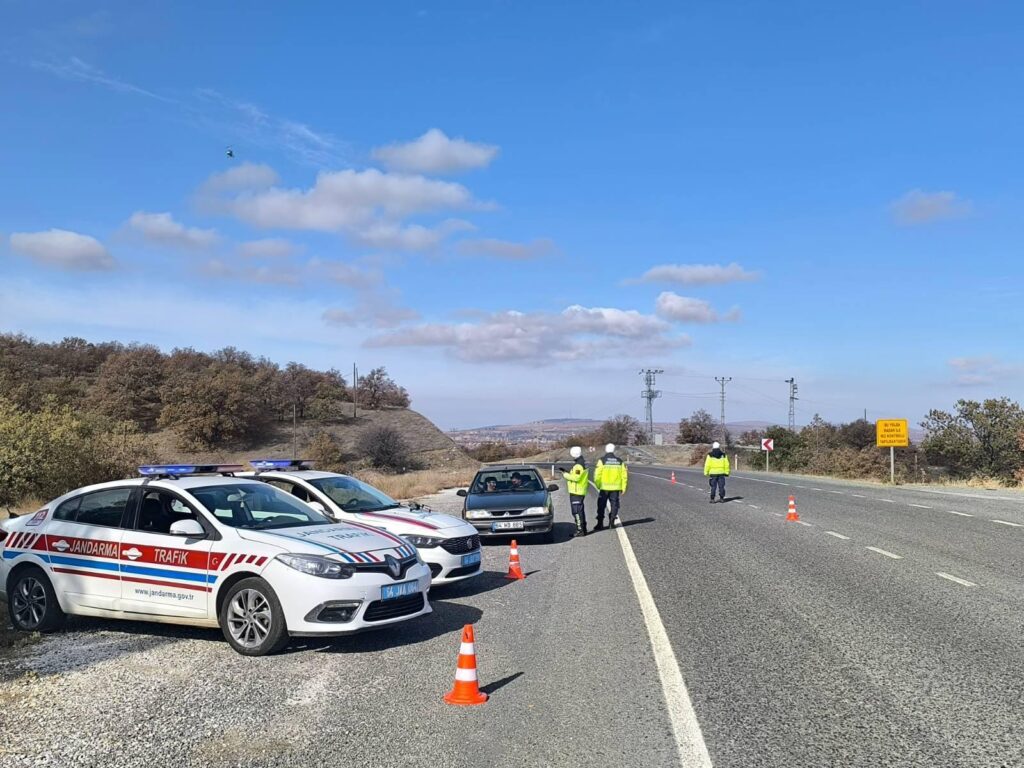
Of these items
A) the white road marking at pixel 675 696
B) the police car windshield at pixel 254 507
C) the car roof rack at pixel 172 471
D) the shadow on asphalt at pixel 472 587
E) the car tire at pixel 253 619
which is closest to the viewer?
the white road marking at pixel 675 696

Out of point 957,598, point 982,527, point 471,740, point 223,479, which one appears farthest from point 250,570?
point 982,527

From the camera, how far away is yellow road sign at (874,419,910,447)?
136 ft

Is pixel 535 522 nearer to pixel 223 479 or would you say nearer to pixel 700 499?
pixel 223 479

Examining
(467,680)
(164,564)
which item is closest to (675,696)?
(467,680)

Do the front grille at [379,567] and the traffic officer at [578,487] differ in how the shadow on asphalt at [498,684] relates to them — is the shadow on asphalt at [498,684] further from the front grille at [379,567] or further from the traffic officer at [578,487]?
the traffic officer at [578,487]

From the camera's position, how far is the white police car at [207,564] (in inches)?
271

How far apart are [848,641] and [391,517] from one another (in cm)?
524

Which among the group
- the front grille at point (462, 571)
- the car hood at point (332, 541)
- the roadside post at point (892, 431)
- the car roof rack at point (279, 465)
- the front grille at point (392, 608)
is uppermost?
the roadside post at point (892, 431)

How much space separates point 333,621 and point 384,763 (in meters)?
2.44

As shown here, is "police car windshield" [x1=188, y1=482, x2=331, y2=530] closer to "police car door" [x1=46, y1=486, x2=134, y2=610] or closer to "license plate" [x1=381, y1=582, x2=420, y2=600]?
"police car door" [x1=46, y1=486, x2=134, y2=610]

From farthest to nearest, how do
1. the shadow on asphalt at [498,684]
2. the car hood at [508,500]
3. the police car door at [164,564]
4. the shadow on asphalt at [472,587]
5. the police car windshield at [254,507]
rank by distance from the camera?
the car hood at [508,500] < the shadow on asphalt at [472,587] < the police car windshield at [254,507] < the police car door at [164,564] < the shadow on asphalt at [498,684]

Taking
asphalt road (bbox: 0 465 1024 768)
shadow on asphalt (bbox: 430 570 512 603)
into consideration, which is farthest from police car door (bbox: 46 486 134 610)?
shadow on asphalt (bbox: 430 570 512 603)

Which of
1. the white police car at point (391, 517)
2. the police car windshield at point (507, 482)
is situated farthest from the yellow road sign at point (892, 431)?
the white police car at point (391, 517)

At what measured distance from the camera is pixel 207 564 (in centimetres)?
719
